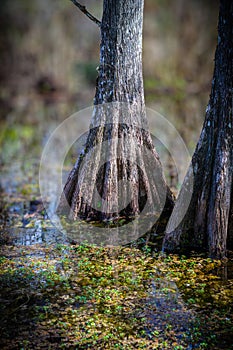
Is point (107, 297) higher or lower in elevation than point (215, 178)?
lower

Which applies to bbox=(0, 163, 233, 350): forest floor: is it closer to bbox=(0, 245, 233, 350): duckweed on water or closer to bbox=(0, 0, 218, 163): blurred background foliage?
bbox=(0, 245, 233, 350): duckweed on water

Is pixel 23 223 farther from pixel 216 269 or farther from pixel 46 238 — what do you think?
pixel 216 269

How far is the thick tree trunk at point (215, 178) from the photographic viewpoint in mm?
5102

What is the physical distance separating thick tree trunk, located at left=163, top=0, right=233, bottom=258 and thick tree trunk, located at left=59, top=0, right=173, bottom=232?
0.99 m

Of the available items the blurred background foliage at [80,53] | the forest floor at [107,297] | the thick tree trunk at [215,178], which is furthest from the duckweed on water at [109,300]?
the blurred background foliage at [80,53]

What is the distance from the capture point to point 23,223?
6.51 m

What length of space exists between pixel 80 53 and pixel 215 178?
557 inches

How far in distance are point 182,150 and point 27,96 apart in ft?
30.6

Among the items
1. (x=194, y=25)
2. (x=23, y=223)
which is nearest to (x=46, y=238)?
(x=23, y=223)

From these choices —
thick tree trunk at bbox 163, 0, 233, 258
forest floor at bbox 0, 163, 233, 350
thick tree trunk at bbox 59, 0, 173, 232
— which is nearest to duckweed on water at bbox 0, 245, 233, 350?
forest floor at bbox 0, 163, 233, 350

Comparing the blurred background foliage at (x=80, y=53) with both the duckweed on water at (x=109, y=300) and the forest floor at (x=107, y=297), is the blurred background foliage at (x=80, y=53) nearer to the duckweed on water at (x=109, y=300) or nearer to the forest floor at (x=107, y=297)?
the forest floor at (x=107, y=297)

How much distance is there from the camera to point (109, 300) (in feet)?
14.5

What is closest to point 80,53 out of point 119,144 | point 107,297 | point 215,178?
point 119,144

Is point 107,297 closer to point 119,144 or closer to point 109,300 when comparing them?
point 109,300
